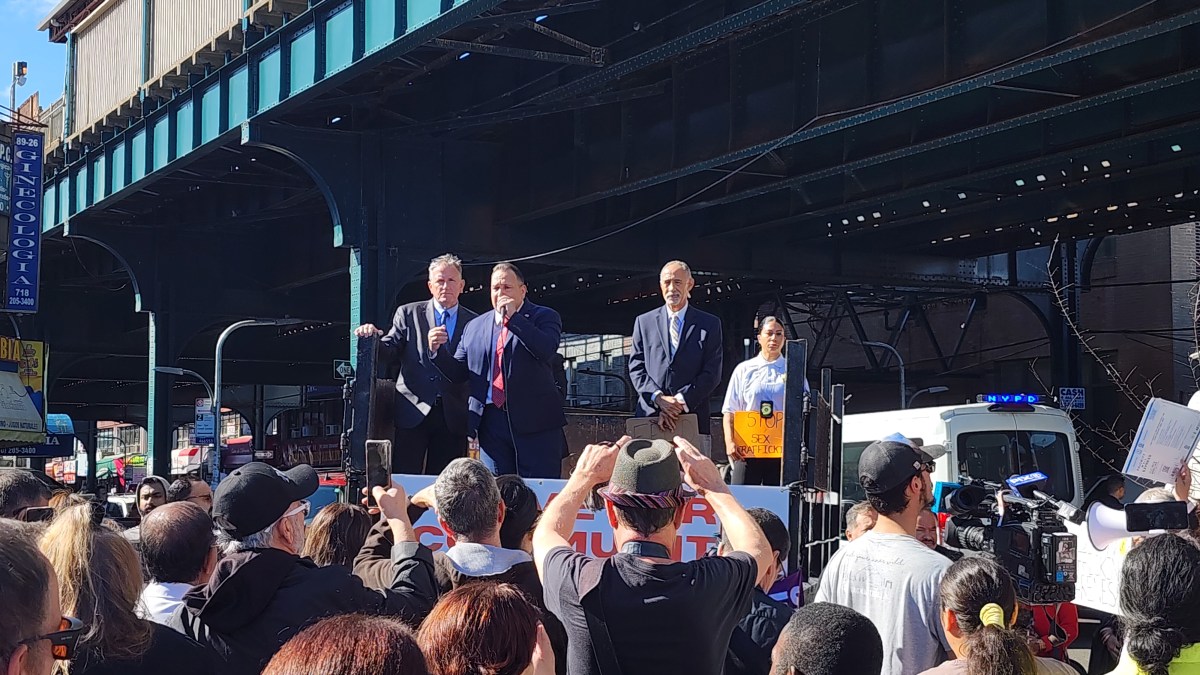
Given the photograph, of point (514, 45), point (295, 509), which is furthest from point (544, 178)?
point (295, 509)

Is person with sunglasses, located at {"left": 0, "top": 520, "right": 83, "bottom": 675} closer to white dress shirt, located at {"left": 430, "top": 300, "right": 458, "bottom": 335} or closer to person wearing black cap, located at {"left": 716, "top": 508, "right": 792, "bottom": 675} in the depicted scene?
person wearing black cap, located at {"left": 716, "top": 508, "right": 792, "bottom": 675}

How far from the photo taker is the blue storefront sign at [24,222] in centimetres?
2381

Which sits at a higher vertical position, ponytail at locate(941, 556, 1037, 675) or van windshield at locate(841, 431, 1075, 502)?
ponytail at locate(941, 556, 1037, 675)

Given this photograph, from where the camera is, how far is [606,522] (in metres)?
6.48

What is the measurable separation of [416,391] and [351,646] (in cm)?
618

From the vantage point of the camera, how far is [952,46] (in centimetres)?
1338

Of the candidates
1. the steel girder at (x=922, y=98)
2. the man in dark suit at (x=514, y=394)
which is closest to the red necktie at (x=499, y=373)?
the man in dark suit at (x=514, y=394)

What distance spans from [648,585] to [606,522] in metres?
2.93

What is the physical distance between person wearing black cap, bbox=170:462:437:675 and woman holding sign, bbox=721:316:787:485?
462cm

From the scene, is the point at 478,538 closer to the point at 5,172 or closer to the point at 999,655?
the point at 999,655

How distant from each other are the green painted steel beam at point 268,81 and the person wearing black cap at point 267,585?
889 centimetres

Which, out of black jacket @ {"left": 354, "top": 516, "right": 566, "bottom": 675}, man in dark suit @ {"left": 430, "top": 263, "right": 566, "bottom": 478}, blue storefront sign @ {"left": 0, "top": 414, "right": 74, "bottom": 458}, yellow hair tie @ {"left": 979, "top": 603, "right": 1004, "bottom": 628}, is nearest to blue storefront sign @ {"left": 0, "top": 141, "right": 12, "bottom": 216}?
blue storefront sign @ {"left": 0, "top": 414, "right": 74, "bottom": 458}

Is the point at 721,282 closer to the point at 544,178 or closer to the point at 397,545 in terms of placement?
the point at 544,178

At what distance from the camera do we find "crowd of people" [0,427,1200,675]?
2.82m
